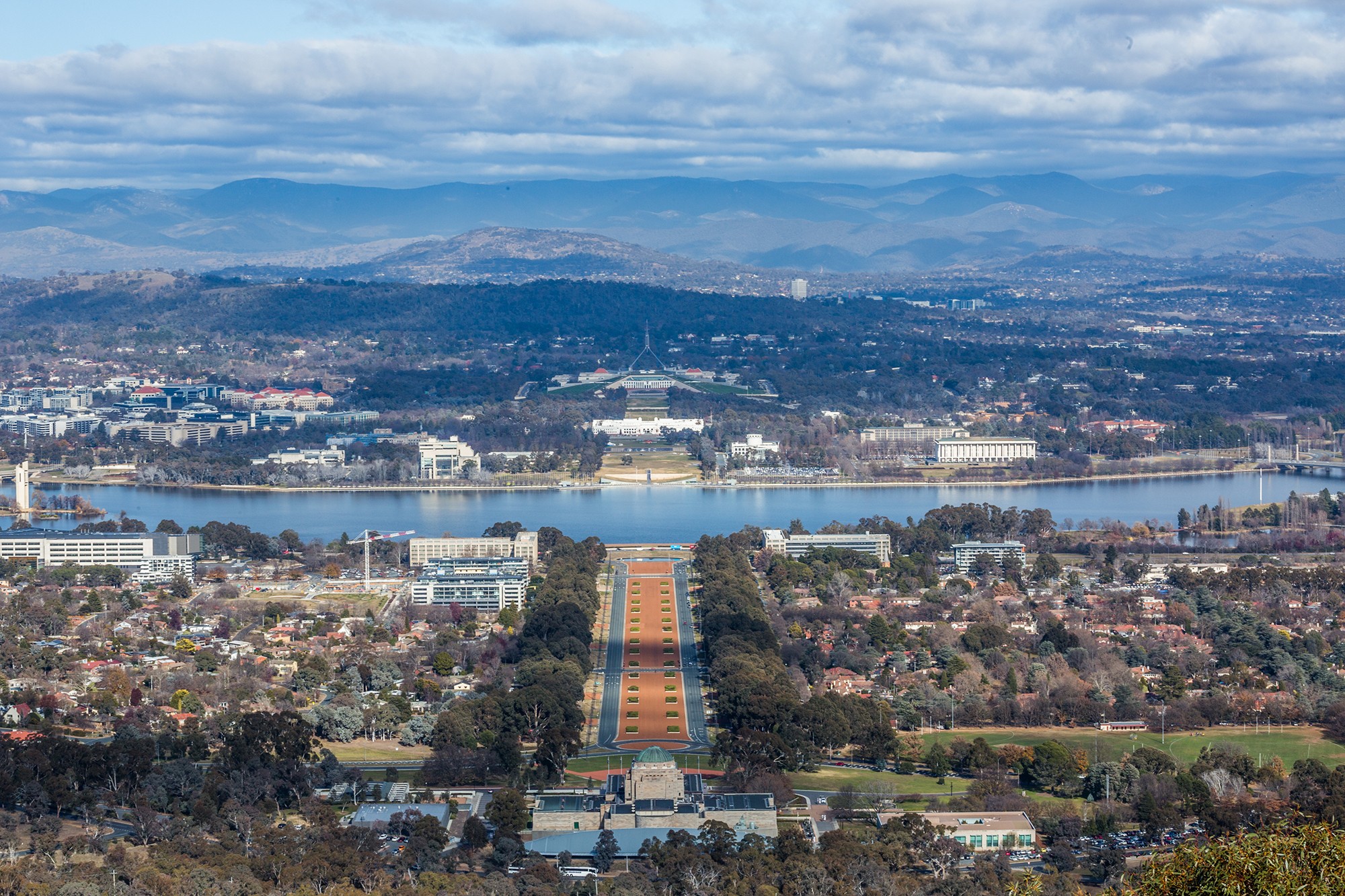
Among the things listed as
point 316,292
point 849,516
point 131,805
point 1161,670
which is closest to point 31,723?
point 131,805

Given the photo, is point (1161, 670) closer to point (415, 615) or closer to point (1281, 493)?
point (415, 615)

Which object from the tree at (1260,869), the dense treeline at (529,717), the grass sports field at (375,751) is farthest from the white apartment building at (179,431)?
the tree at (1260,869)

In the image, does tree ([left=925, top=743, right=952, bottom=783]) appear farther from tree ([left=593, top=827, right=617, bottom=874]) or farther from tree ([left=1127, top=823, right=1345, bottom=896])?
tree ([left=1127, top=823, right=1345, bottom=896])

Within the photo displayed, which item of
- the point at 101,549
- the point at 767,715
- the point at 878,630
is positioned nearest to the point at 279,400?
the point at 101,549

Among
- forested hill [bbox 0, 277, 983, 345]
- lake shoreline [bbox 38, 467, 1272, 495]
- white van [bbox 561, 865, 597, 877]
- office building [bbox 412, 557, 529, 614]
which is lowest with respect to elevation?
white van [bbox 561, 865, 597, 877]

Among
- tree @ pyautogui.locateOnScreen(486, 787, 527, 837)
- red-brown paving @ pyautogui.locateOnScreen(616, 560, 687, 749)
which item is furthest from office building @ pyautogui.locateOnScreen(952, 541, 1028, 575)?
tree @ pyautogui.locateOnScreen(486, 787, 527, 837)

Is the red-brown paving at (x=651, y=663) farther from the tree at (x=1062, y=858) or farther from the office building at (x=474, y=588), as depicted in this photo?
the tree at (x=1062, y=858)
